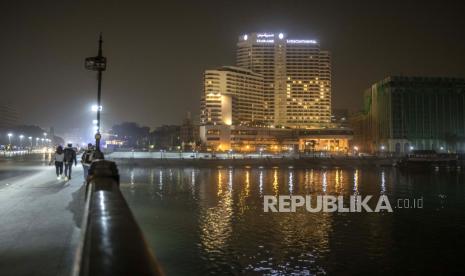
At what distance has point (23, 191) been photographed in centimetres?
1766

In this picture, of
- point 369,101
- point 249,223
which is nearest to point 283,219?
point 249,223

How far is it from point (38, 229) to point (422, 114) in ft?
538

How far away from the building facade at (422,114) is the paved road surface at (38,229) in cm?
15087

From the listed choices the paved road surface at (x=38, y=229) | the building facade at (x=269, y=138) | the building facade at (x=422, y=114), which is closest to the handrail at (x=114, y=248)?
the paved road surface at (x=38, y=229)

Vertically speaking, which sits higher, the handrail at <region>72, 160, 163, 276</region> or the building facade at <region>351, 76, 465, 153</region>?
the building facade at <region>351, 76, 465, 153</region>

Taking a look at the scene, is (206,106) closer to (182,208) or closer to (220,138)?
(220,138)

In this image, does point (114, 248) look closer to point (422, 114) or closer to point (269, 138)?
point (422, 114)

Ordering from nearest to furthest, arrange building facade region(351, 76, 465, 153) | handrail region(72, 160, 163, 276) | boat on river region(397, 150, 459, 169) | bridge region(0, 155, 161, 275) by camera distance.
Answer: handrail region(72, 160, 163, 276) < bridge region(0, 155, 161, 275) < boat on river region(397, 150, 459, 169) < building facade region(351, 76, 465, 153)

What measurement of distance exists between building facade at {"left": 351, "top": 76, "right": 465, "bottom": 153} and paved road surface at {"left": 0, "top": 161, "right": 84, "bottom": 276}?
15087 centimetres

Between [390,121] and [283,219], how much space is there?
150m

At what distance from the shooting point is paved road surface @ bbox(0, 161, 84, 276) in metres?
7.43

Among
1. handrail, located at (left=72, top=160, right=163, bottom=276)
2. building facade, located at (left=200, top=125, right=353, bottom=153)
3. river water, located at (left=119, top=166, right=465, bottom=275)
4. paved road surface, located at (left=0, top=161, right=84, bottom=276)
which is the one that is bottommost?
river water, located at (left=119, top=166, right=465, bottom=275)

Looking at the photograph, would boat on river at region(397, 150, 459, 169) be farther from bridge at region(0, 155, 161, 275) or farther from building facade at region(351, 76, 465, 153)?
building facade at region(351, 76, 465, 153)

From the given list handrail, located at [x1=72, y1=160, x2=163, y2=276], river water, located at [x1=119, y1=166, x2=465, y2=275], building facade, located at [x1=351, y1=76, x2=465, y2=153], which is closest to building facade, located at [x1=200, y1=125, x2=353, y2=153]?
building facade, located at [x1=351, y1=76, x2=465, y2=153]
